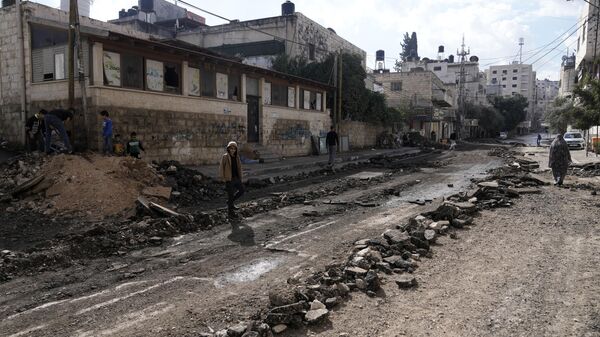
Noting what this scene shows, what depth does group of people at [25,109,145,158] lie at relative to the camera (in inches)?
508

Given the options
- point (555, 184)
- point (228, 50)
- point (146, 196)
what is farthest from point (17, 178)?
point (228, 50)

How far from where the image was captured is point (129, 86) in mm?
15336

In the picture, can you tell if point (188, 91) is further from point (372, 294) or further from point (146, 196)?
point (372, 294)

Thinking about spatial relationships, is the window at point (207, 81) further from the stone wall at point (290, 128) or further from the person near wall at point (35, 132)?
the person near wall at point (35, 132)

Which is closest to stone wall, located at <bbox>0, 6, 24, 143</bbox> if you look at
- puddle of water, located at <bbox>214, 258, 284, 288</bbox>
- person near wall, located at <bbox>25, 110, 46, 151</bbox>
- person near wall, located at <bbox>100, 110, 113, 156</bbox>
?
person near wall, located at <bbox>25, 110, 46, 151</bbox>

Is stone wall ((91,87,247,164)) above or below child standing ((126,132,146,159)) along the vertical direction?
above

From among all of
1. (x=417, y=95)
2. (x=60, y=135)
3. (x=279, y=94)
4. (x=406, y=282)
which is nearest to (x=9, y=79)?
(x=60, y=135)

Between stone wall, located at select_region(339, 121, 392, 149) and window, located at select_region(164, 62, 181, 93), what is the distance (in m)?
15.6

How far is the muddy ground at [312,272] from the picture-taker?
4.12 meters

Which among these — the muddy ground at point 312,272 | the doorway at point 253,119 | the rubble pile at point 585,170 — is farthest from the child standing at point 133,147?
the rubble pile at point 585,170

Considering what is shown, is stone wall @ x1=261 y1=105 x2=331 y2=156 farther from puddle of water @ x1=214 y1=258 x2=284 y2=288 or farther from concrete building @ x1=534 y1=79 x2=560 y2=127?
concrete building @ x1=534 y1=79 x2=560 y2=127

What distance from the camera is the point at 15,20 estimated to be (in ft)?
51.0

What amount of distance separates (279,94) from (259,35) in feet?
37.1

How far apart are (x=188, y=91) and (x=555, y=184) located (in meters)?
14.1
